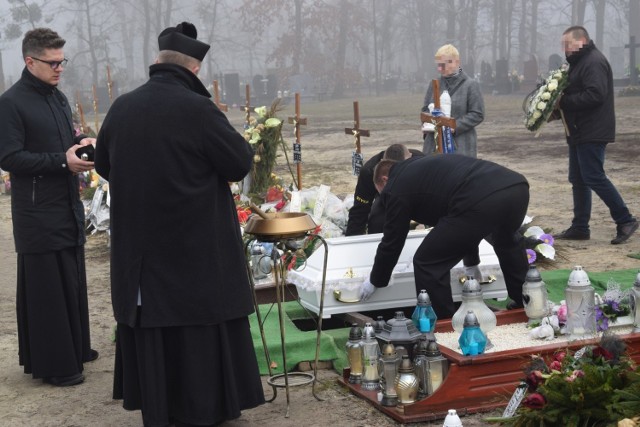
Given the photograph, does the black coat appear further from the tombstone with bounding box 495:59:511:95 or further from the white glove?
the tombstone with bounding box 495:59:511:95

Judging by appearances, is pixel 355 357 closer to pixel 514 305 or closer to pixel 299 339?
pixel 299 339

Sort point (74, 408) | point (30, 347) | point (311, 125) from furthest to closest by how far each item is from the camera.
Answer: point (311, 125)
point (30, 347)
point (74, 408)

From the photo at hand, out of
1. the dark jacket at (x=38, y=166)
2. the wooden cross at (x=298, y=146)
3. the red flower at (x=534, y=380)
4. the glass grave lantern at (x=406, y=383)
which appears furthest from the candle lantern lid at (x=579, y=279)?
the wooden cross at (x=298, y=146)

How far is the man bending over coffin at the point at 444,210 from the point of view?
5.60 metres

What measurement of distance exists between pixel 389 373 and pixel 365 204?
8.54 ft

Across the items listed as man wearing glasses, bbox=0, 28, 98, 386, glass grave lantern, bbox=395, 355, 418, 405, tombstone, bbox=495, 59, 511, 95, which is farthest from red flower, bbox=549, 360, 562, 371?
tombstone, bbox=495, 59, 511, 95

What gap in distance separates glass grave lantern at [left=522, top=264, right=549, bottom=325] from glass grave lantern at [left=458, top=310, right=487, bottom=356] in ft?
2.57

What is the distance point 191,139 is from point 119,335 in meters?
0.97

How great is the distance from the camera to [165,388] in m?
4.58

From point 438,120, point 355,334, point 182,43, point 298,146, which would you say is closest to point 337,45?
point 298,146

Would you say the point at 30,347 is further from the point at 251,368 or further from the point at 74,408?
the point at 251,368

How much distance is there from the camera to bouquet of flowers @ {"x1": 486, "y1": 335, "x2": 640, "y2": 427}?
3.65 meters

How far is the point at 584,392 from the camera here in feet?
12.3

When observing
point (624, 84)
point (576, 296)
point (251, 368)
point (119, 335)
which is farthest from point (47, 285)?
point (624, 84)
